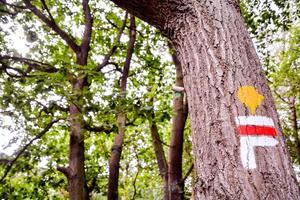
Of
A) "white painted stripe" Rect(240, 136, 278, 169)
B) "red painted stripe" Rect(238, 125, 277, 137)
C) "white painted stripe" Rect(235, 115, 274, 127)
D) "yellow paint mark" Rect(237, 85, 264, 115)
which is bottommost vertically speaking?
"white painted stripe" Rect(240, 136, 278, 169)

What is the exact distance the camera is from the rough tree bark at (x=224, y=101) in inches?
56.7

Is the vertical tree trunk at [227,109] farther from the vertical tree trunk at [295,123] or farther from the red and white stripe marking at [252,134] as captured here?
the vertical tree trunk at [295,123]

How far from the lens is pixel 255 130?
1.54 m

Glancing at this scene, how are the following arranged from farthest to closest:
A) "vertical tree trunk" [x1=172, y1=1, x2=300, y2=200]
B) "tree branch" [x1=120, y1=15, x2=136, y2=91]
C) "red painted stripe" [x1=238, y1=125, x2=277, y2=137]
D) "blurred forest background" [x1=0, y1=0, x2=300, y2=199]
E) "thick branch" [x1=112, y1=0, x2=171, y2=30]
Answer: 1. "tree branch" [x1=120, y1=15, x2=136, y2=91]
2. "blurred forest background" [x1=0, y1=0, x2=300, y2=199]
3. "thick branch" [x1=112, y1=0, x2=171, y2=30]
4. "red painted stripe" [x1=238, y1=125, x2=277, y2=137]
5. "vertical tree trunk" [x1=172, y1=1, x2=300, y2=200]

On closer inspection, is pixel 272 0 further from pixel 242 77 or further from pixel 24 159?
pixel 24 159

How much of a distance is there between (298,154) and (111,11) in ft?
38.3

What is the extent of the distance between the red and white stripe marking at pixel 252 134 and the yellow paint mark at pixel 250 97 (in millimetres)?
60

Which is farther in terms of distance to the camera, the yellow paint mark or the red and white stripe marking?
the yellow paint mark

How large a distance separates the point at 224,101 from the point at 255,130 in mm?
209

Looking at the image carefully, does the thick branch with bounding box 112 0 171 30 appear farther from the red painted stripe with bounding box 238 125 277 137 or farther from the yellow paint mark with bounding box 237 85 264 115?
the red painted stripe with bounding box 238 125 277 137

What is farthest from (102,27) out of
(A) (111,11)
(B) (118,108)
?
(B) (118,108)

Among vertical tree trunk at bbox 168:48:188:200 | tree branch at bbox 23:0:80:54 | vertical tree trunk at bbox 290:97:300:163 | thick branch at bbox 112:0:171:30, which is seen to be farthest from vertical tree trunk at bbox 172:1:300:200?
vertical tree trunk at bbox 290:97:300:163

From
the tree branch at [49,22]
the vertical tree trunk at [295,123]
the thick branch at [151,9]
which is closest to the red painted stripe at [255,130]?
the thick branch at [151,9]

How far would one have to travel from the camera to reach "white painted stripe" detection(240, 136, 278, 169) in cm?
146
